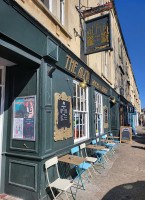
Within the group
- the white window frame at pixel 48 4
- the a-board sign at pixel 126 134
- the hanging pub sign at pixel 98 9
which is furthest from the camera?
the a-board sign at pixel 126 134

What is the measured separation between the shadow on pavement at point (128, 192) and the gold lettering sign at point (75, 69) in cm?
369

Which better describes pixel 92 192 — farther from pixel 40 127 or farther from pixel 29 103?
pixel 29 103

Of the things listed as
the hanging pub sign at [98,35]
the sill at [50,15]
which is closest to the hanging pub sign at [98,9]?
the hanging pub sign at [98,35]

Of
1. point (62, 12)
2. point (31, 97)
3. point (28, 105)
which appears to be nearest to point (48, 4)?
point (62, 12)

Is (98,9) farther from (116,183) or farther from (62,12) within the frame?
(116,183)

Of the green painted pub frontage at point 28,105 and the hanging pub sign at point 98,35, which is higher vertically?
the hanging pub sign at point 98,35

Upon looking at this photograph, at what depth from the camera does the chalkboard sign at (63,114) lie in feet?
13.9

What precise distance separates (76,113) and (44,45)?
2.94 meters

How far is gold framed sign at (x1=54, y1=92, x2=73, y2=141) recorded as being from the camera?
408 cm

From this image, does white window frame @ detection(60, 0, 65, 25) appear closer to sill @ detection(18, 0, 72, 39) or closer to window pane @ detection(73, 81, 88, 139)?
sill @ detection(18, 0, 72, 39)

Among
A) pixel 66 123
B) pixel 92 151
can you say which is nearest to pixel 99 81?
pixel 92 151

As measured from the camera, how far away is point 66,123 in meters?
4.55

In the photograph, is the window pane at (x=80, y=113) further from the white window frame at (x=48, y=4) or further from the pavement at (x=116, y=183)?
the white window frame at (x=48, y=4)

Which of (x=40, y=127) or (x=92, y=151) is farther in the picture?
(x=92, y=151)
